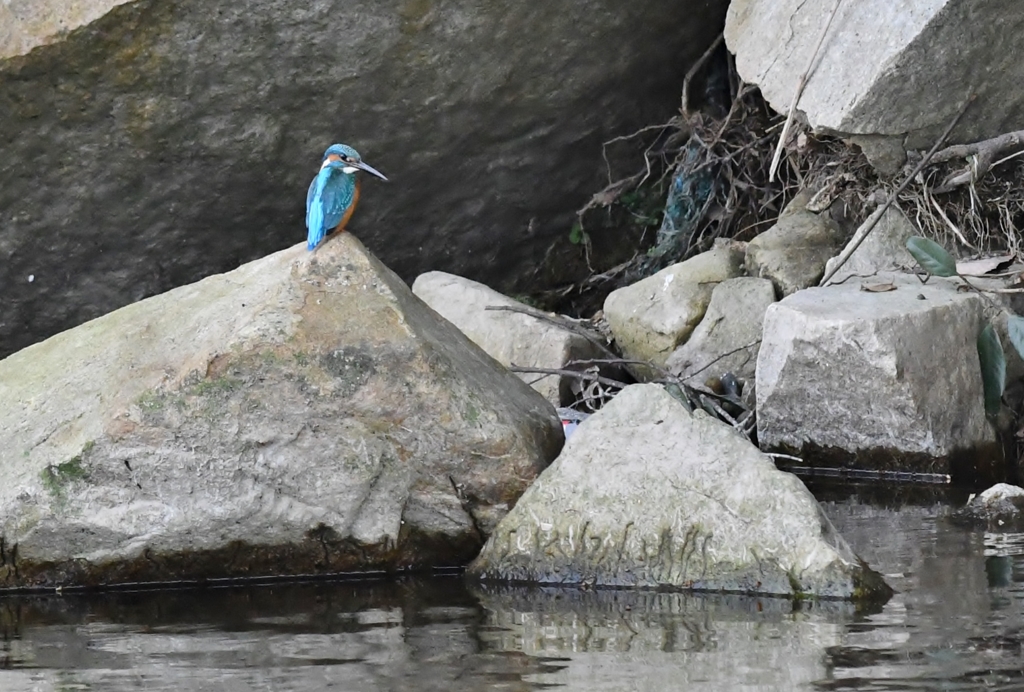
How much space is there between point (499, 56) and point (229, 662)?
12.2 ft

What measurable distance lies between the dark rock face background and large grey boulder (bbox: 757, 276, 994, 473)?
178cm

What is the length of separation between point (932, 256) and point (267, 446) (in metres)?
2.71

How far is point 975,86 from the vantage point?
582 centimetres

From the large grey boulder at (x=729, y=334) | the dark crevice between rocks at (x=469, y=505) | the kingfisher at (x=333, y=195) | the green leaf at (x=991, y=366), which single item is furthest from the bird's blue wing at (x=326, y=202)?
the green leaf at (x=991, y=366)

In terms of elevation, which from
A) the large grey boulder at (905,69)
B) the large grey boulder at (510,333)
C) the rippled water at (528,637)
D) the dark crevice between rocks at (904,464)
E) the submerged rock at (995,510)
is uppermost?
the large grey boulder at (905,69)

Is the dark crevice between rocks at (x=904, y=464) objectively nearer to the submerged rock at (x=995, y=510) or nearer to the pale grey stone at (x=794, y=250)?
the submerged rock at (x=995, y=510)

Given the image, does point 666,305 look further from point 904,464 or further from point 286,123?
point 286,123

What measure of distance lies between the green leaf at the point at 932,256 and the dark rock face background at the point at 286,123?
1763mm

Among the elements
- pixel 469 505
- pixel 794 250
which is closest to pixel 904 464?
pixel 794 250

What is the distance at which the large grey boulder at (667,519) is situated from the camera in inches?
152

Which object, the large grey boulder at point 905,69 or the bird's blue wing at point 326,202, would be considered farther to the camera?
the large grey boulder at point 905,69

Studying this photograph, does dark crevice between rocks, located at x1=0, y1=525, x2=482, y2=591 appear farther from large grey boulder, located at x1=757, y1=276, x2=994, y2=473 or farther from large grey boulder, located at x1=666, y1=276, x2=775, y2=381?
large grey boulder, located at x1=666, y1=276, x2=775, y2=381

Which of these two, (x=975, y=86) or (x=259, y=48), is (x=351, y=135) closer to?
(x=259, y=48)

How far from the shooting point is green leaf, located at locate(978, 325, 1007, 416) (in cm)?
548
